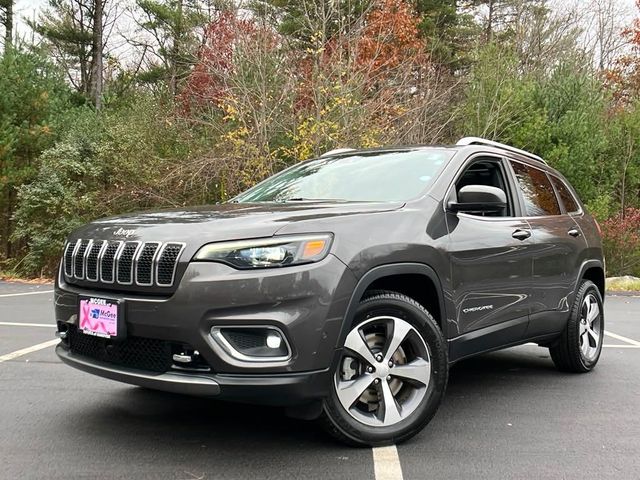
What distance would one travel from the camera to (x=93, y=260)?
135 inches

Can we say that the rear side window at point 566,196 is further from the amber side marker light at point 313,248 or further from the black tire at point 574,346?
the amber side marker light at point 313,248

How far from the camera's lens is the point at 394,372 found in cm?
350

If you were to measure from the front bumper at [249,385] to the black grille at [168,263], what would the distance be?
454 mm

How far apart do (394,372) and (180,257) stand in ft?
4.34

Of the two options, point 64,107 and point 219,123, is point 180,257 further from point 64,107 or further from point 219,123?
point 64,107

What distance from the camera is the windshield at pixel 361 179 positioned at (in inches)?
161

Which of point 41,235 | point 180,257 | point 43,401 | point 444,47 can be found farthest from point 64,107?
Answer: point 180,257

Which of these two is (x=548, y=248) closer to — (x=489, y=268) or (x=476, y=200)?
(x=489, y=268)

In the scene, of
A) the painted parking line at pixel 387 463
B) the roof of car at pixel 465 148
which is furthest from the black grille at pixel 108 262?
the roof of car at pixel 465 148

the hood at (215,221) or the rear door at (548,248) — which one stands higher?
the hood at (215,221)

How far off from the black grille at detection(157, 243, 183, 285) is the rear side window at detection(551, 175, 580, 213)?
3.71m

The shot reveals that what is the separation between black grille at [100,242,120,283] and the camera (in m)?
3.30

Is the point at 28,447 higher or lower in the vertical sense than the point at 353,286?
lower

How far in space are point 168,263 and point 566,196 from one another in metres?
3.96
